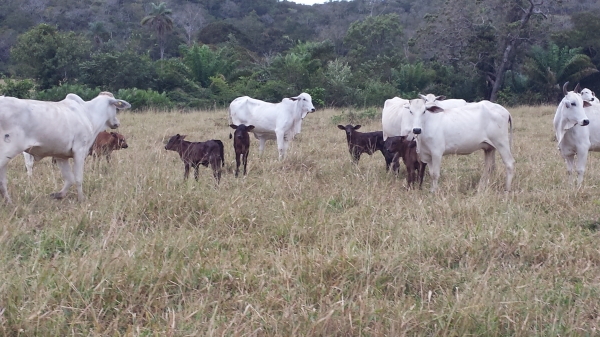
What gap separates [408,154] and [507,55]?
1910cm

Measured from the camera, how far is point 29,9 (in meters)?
40.2

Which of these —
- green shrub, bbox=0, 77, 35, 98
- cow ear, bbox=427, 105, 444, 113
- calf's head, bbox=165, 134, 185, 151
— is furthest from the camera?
green shrub, bbox=0, 77, 35, 98

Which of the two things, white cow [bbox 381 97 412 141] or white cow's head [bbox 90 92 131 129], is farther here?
white cow [bbox 381 97 412 141]

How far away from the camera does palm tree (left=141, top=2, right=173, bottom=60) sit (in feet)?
112

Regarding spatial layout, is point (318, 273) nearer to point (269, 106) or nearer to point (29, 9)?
point (269, 106)

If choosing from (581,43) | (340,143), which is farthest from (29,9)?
(340,143)

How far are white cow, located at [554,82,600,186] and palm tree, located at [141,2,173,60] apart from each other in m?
28.8

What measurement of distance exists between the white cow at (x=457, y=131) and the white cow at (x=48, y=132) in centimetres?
359

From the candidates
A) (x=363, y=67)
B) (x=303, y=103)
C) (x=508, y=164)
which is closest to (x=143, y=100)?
(x=363, y=67)

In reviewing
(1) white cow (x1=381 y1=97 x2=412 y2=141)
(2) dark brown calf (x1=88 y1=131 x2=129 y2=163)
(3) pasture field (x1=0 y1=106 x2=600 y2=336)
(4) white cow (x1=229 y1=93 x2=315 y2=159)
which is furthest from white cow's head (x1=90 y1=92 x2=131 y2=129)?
(1) white cow (x1=381 y1=97 x2=412 y2=141)

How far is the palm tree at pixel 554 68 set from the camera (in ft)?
76.9

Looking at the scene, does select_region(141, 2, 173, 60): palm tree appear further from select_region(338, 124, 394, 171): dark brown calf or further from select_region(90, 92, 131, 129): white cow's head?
select_region(90, 92, 131, 129): white cow's head

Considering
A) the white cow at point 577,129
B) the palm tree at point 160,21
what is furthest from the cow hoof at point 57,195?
the palm tree at point 160,21

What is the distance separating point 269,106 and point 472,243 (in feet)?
21.4
